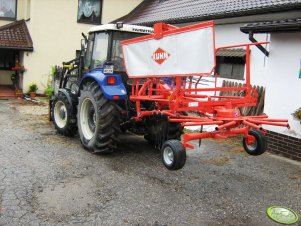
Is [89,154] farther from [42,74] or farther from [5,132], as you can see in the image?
[42,74]

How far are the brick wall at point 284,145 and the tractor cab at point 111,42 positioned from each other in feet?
10.6

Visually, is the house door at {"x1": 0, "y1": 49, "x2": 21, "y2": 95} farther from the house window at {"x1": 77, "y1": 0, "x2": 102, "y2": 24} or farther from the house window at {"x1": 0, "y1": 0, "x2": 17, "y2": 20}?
the house window at {"x1": 77, "y1": 0, "x2": 102, "y2": 24}

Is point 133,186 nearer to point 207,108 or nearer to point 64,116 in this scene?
point 207,108

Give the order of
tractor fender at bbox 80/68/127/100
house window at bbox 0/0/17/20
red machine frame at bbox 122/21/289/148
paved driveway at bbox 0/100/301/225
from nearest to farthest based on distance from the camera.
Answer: paved driveway at bbox 0/100/301/225 < red machine frame at bbox 122/21/289/148 < tractor fender at bbox 80/68/127/100 < house window at bbox 0/0/17/20

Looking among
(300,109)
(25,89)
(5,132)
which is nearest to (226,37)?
(300,109)

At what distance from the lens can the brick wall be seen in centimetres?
668

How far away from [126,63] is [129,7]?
12066 mm

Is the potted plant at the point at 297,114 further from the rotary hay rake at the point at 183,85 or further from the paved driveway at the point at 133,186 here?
the rotary hay rake at the point at 183,85

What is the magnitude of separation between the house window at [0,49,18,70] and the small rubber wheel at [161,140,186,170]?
42.3 ft

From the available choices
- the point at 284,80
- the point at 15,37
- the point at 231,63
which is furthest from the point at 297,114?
the point at 15,37

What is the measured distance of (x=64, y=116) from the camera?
7.68 metres

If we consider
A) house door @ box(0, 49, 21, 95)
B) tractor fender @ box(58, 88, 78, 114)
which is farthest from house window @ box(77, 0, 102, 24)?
tractor fender @ box(58, 88, 78, 114)

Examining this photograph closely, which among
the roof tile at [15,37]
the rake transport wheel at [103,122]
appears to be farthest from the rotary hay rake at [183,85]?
the roof tile at [15,37]

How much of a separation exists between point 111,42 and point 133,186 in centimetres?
270
